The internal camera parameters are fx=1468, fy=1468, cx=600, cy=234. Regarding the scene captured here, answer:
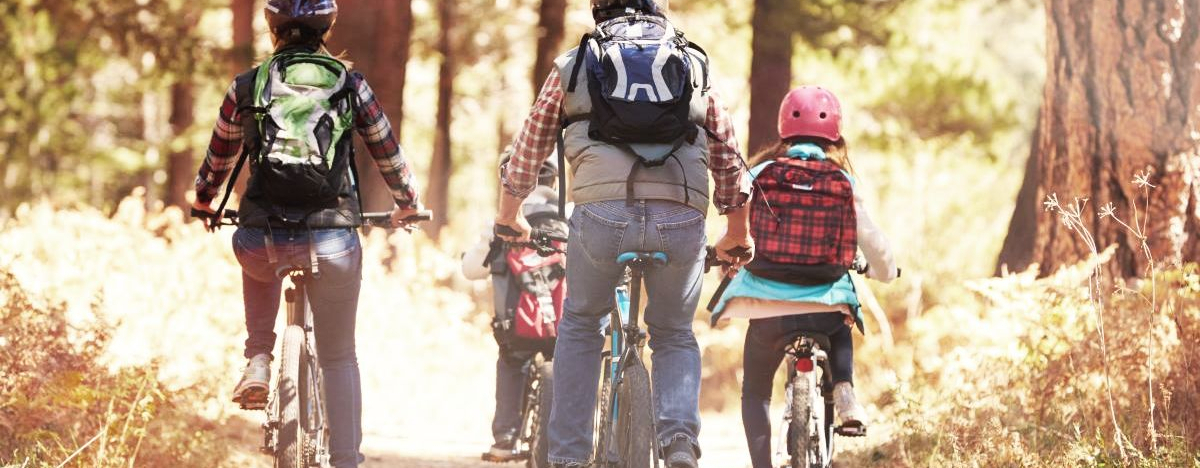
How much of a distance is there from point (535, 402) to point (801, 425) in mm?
1897

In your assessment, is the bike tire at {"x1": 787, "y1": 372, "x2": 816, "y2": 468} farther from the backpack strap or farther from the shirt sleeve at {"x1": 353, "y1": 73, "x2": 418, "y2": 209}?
the shirt sleeve at {"x1": 353, "y1": 73, "x2": 418, "y2": 209}

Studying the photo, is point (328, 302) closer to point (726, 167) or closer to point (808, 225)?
point (726, 167)

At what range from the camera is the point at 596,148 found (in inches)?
198

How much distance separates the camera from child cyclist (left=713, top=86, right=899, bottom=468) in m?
5.84

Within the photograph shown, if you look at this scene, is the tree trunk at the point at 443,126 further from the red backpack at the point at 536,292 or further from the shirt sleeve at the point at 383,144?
the shirt sleeve at the point at 383,144

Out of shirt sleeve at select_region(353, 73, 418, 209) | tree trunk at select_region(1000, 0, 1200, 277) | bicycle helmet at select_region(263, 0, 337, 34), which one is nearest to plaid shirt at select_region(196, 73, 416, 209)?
shirt sleeve at select_region(353, 73, 418, 209)

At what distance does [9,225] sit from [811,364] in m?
7.78

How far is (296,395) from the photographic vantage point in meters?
5.55

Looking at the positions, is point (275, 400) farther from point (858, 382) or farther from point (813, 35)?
point (813, 35)

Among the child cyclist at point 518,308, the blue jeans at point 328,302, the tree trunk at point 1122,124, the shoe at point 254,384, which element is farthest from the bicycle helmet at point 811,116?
the tree trunk at point 1122,124

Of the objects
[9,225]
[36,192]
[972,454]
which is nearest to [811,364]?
[972,454]

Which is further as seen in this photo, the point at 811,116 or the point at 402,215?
the point at 811,116

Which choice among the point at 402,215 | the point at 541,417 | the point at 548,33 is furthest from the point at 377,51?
the point at 402,215

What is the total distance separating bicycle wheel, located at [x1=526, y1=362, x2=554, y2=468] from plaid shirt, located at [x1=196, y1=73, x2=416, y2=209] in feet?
4.89
